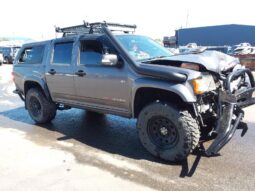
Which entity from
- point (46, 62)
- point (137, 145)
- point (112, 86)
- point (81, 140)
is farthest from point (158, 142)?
point (46, 62)

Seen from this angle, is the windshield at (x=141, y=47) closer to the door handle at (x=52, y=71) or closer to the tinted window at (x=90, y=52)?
the tinted window at (x=90, y=52)

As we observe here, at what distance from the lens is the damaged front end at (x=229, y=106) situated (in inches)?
158

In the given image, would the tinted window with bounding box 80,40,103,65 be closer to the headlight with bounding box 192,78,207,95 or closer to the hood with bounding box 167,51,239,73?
the hood with bounding box 167,51,239,73

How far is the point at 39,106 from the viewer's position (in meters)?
6.84

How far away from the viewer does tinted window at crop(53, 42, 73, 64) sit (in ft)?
19.3

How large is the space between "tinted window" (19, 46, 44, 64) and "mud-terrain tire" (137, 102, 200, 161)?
307cm

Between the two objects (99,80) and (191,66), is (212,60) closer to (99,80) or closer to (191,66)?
(191,66)

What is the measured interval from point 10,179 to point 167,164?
2.08 meters

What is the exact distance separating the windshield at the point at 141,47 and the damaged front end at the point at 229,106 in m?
1.29

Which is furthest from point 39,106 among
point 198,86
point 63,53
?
point 198,86

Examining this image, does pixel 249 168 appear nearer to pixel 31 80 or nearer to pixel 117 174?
pixel 117 174

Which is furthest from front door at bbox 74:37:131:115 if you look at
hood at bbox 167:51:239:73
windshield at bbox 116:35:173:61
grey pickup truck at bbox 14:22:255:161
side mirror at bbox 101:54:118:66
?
hood at bbox 167:51:239:73

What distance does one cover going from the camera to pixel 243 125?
4695 millimetres

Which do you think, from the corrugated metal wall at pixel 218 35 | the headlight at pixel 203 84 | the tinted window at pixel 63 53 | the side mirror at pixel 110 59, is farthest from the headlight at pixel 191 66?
the corrugated metal wall at pixel 218 35
